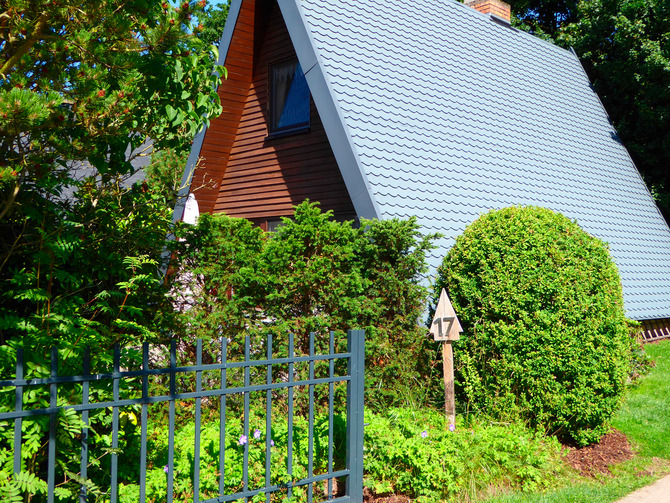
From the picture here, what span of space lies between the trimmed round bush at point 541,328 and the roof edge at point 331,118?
181 centimetres

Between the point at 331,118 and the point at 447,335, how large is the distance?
12.3ft

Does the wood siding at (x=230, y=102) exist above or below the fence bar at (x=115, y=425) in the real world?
above

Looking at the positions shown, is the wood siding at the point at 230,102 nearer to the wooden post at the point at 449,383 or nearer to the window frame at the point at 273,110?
the window frame at the point at 273,110

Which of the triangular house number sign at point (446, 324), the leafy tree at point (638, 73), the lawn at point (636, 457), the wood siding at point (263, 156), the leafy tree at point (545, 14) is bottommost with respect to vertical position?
the lawn at point (636, 457)

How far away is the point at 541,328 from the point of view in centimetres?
617

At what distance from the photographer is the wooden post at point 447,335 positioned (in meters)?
6.11

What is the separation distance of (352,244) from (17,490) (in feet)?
13.2

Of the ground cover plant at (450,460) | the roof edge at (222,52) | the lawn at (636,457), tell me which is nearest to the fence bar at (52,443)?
the ground cover plant at (450,460)

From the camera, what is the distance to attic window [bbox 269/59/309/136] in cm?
1052

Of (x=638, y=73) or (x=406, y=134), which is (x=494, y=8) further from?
(x=406, y=134)

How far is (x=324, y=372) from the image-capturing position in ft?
20.9

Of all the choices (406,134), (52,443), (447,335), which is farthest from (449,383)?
(406,134)

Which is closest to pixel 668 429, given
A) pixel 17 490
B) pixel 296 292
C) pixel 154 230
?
pixel 296 292

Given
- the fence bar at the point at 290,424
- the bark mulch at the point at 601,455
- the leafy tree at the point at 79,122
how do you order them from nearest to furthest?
the leafy tree at the point at 79,122, the fence bar at the point at 290,424, the bark mulch at the point at 601,455
